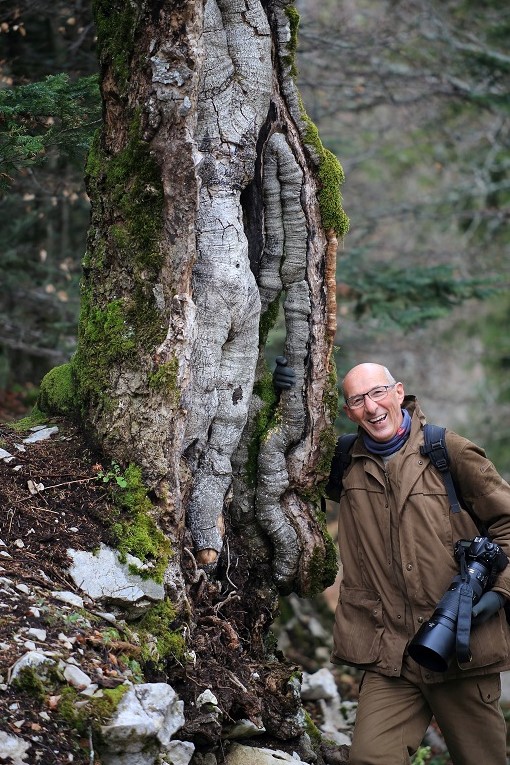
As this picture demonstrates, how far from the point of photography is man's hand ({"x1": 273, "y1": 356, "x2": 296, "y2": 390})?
5742 millimetres

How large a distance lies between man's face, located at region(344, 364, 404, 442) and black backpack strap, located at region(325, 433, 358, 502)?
1.30 ft

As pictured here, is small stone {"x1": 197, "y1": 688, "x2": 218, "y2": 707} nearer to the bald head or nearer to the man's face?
the man's face

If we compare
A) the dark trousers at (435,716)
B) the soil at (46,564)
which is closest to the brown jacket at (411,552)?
the dark trousers at (435,716)

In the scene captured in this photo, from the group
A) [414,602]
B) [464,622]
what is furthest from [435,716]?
[464,622]

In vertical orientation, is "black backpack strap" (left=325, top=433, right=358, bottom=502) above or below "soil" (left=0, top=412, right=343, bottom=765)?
above

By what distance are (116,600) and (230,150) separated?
114 inches

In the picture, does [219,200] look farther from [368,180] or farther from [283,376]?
[368,180]

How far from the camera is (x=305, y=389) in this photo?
5781 millimetres

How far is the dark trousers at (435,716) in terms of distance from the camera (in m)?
4.79

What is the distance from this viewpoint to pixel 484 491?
480cm

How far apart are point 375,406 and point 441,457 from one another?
0.52 metres

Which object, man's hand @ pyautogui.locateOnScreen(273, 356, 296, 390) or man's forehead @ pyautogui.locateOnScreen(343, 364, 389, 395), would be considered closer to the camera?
man's forehead @ pyautogui.locateOnScreen(343, 364, 389, 395)

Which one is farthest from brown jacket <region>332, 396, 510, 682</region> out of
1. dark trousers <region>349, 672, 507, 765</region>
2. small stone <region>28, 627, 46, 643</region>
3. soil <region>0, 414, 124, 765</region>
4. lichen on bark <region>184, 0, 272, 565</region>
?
small stone <region>28, 627, 46, 643</region>

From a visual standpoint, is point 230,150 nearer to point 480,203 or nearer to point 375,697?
point 375,697
